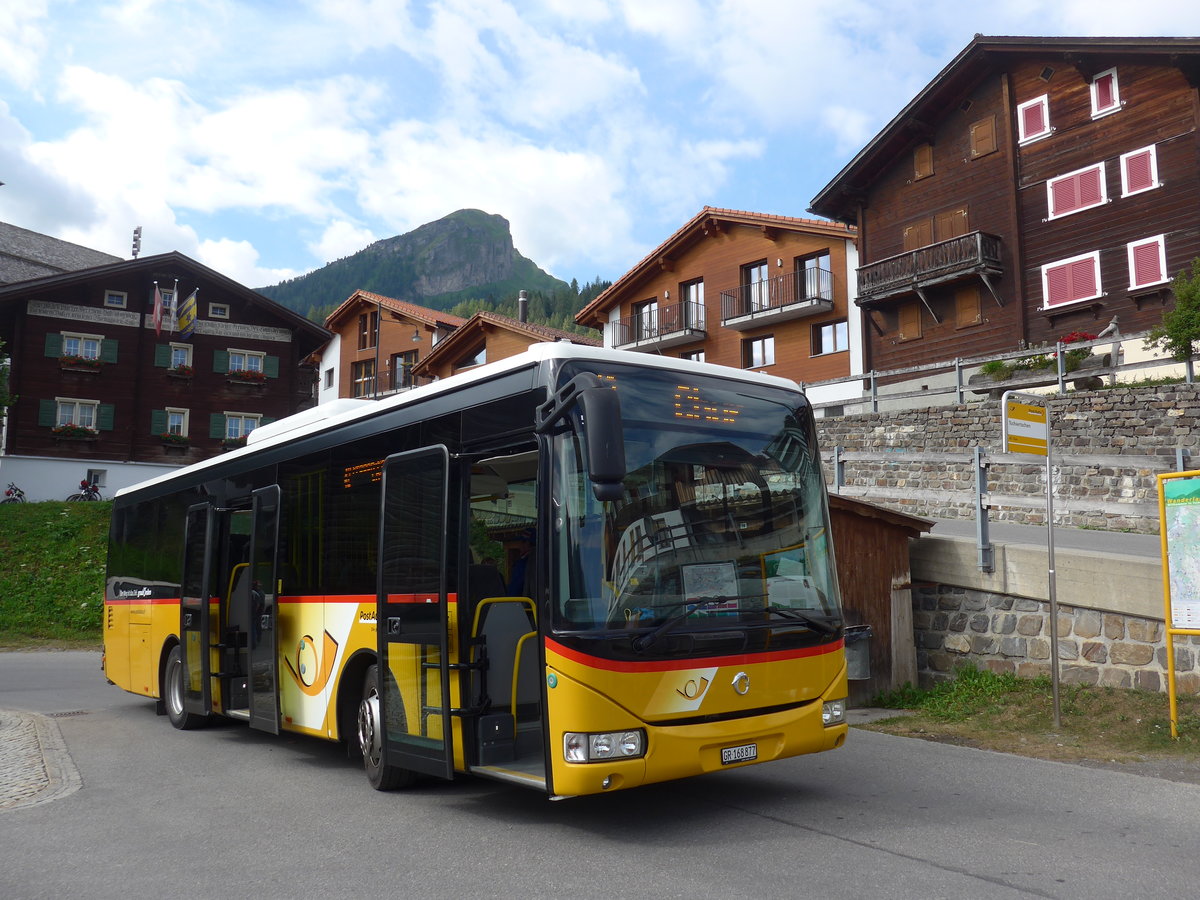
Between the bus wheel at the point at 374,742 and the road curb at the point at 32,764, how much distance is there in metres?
2.15

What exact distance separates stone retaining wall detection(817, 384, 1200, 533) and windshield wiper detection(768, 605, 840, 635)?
11298 mm

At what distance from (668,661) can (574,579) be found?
685 mm

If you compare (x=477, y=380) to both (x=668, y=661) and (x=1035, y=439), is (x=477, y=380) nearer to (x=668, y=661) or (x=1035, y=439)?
(x=668, y=661)

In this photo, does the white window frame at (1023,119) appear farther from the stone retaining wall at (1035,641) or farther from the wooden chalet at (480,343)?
the stone retaining wall at (1035,641)

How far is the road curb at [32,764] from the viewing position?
25.0ft

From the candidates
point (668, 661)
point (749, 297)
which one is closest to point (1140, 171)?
point (749, 297)

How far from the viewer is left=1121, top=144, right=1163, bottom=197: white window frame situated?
28438 mm

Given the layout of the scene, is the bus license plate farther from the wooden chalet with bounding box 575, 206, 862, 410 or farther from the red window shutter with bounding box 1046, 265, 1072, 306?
the wooden chalet with bounding box 575, 206, 862, 410

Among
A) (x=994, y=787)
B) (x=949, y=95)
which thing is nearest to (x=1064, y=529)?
(x=994, y=787)

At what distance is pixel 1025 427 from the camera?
9289 mm

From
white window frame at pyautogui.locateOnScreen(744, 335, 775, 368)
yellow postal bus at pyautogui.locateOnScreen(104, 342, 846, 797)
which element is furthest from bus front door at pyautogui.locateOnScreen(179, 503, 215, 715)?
white window frame at pyautogui.locateOnScreen(744, 335, 775, 368)

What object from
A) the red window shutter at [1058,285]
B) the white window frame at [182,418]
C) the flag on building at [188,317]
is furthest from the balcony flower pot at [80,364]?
the red window shutter at [1058,285]

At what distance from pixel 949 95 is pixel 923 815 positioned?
32.1m

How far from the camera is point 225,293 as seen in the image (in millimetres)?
47906
